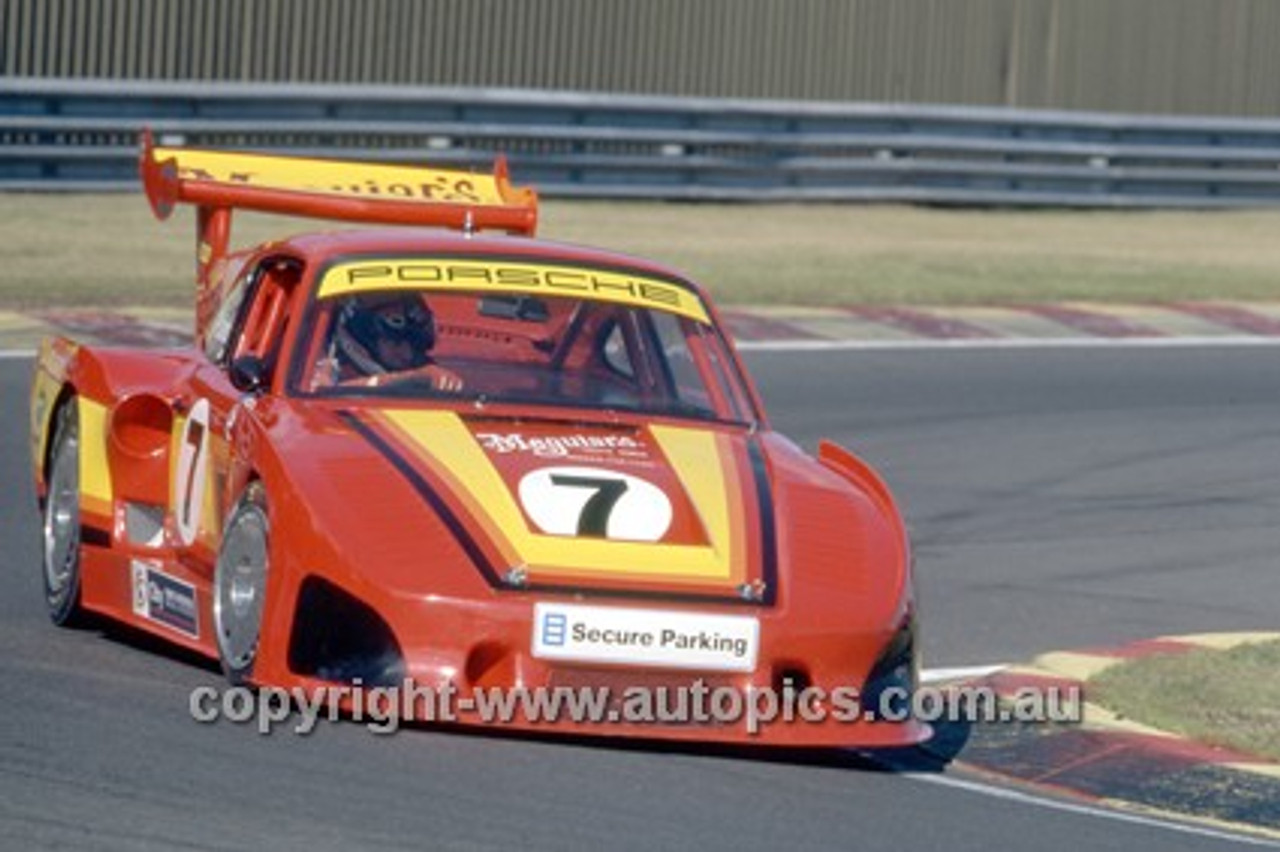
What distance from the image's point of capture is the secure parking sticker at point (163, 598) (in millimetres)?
8586

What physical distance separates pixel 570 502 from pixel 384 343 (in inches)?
49.3

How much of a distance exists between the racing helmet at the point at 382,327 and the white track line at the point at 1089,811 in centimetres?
208

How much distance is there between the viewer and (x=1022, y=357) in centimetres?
1744

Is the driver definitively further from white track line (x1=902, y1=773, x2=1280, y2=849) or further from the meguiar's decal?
white track line (x1=902, y1=773, x2=1280, y2=849)

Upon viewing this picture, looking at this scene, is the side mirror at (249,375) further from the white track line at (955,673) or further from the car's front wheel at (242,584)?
the white track line at (955,673)

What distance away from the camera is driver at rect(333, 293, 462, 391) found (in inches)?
351

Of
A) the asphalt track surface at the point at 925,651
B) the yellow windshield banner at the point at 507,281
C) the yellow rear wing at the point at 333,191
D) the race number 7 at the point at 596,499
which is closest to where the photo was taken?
the asphalt track surface at the point at 925,651

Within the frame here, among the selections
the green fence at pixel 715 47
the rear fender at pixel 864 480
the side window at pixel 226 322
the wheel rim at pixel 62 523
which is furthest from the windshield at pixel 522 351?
the green fence at pixel 715 47

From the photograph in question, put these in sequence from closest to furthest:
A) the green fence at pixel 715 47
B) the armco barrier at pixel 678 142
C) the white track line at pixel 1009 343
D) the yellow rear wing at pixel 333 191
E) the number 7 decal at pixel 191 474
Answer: the number 7 decal at pixel 191 474 → the yellow rear wing at pixel 333 191 → the white track line at pixel 1009 343 → the armco barrier at pixel 678 142 → the green fence at pixel 715 47

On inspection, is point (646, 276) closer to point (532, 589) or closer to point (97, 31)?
point (532, 589)

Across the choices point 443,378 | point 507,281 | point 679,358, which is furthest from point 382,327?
point 679,358

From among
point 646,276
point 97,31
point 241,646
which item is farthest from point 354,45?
point 241,646

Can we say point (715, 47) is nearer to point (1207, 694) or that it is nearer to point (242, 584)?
point (1207, 694)

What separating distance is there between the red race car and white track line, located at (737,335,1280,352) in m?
6.98
